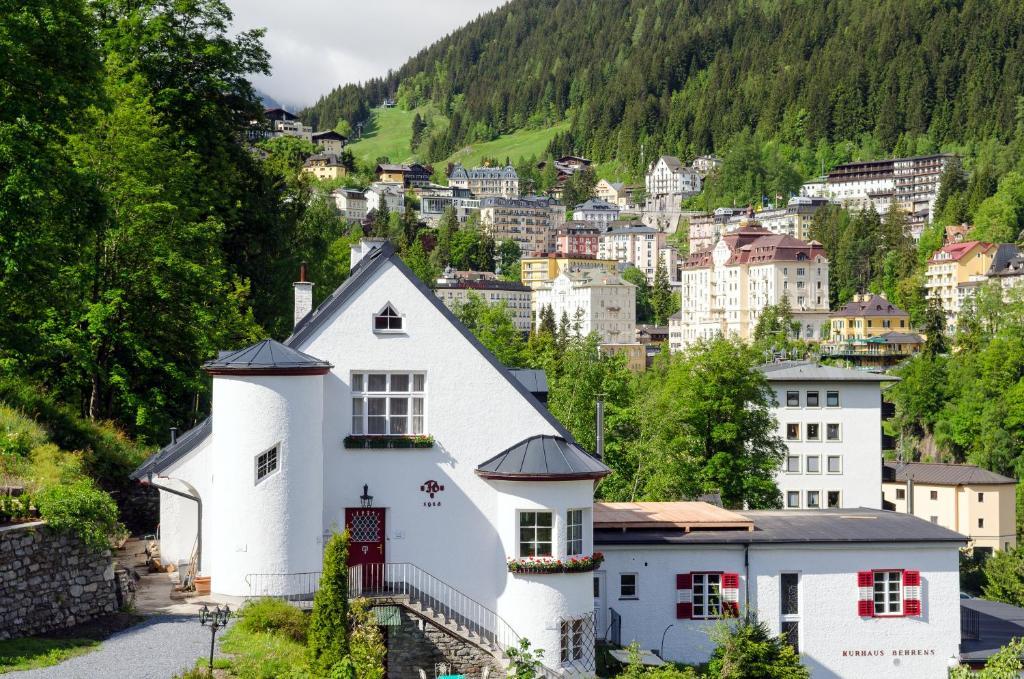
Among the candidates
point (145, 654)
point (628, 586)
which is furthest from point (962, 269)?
point (145, 654)

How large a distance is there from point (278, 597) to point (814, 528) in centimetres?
1305

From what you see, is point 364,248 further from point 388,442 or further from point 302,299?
point 388,442

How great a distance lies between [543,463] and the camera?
26.0 meters

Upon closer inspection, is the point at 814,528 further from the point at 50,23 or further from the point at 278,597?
the point at 50,23

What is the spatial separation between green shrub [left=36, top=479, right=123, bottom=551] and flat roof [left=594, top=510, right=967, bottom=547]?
1131 cm

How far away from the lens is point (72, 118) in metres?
28.2

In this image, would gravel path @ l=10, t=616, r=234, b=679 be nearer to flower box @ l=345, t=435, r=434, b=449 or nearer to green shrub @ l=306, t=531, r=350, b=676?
green shrub @ l=306, t=531, r=350, b=676

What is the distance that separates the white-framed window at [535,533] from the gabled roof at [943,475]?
61.2 metres

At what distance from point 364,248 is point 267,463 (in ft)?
21.8

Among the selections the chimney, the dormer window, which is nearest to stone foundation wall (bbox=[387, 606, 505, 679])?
the dormer window

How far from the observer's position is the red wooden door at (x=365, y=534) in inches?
1062

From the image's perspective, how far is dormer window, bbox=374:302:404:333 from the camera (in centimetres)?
2731

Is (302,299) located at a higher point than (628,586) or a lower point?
higher

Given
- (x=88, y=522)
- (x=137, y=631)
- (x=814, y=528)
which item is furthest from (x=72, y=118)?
(x=814, y=528)
